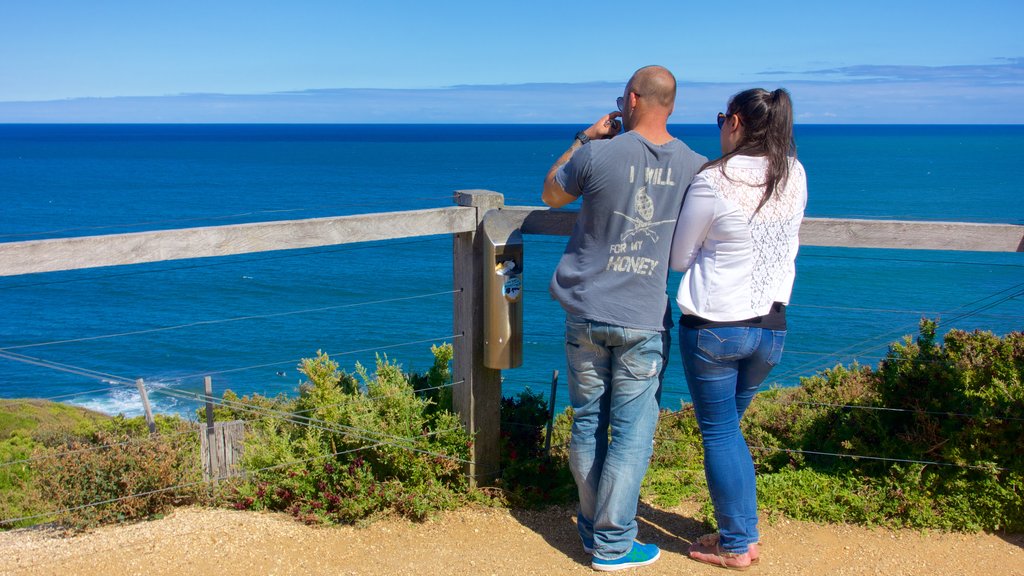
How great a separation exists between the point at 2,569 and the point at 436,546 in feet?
5.77

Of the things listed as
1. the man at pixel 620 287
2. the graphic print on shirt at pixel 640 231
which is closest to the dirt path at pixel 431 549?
the man at pixel 620 287

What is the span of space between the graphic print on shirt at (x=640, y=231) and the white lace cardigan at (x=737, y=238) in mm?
109

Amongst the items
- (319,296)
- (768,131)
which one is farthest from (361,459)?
(319,296)

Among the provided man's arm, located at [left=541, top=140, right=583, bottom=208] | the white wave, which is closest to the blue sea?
the white wave

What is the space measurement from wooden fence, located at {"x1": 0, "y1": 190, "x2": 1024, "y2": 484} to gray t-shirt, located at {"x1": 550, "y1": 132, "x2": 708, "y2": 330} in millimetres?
681

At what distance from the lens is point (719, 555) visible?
3.75m

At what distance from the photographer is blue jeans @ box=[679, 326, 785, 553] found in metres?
3.35

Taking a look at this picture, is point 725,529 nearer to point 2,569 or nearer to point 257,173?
point 2,569

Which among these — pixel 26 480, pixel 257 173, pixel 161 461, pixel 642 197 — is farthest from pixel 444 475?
pixel 257 173

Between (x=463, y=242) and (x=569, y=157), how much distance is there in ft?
3.25

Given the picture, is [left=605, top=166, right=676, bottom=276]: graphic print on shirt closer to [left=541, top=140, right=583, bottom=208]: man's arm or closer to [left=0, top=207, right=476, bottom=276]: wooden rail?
[left=541, top=140, right=583, bottom=208]: man's arm

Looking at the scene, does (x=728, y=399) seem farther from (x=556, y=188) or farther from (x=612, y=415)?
(x=556, y=188)

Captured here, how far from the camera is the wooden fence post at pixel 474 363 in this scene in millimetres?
4320

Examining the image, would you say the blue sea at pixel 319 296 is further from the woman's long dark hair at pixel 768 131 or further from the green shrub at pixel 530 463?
the woman's long dark hair at pixel 768 131
